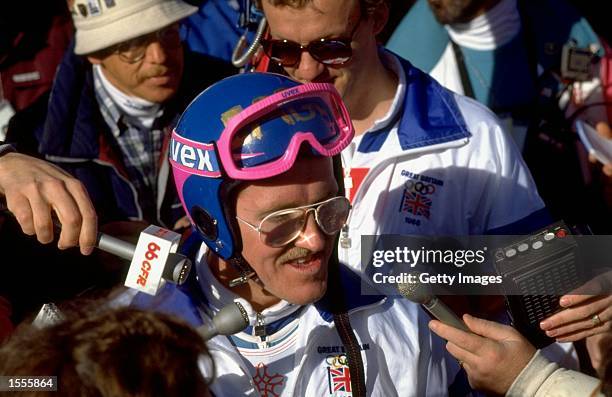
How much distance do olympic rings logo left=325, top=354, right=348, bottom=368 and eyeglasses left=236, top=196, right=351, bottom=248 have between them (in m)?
0.36

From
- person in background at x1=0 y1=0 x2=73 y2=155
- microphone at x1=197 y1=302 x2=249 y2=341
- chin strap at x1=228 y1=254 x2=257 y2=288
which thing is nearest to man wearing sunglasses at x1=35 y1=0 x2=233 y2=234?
person in background at x1=0 y1=0 x2=73 y2=155

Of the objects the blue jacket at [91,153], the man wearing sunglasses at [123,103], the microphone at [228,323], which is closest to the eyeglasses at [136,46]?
the man wearing sunglasses at [123,103]

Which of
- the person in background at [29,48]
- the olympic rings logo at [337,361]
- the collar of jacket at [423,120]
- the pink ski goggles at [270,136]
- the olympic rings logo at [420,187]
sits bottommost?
the person in background at [29,48]

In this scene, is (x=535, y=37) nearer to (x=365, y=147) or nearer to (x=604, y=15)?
(x=365, y=147)

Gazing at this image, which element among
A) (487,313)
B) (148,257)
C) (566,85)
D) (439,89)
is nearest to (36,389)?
(148,257)

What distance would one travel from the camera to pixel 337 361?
2393 mm

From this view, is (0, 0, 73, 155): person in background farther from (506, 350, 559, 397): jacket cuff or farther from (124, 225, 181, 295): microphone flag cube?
(506, 350, 559, 397): jacket cuff

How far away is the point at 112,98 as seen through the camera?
153 inches

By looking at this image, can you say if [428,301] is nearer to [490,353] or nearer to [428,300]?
[428,300]

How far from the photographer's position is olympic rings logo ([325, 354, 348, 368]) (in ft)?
7.82

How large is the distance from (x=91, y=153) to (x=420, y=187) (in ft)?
4.92

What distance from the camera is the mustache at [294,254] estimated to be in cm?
232

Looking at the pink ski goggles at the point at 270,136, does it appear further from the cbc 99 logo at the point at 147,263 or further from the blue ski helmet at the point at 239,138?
the cbc 99 logo at the point at 147,263

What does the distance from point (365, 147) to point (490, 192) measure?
48cm
